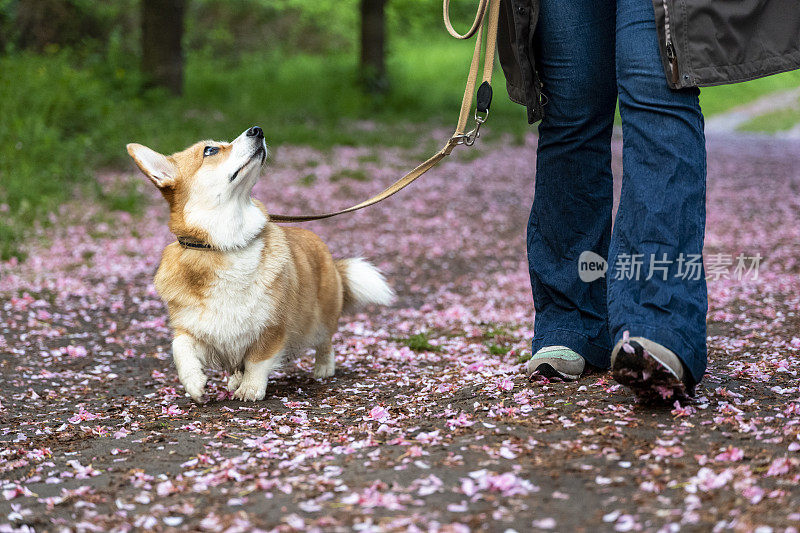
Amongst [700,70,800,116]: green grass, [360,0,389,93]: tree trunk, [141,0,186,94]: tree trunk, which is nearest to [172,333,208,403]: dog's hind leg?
[141,0,186,94]: tree trunk

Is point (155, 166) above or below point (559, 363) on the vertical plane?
above

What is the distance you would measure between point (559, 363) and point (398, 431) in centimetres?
80

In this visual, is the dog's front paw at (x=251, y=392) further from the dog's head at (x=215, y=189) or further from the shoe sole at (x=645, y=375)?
the shoe sole at (x=645, y=375)

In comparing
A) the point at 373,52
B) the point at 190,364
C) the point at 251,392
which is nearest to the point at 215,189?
the point at 190,364

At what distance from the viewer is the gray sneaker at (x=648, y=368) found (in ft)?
8.64

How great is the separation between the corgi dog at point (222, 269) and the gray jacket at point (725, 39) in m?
1.86

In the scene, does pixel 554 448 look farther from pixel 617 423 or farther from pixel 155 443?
pixel 155 443

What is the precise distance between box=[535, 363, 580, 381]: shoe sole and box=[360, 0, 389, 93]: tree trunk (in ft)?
50.0

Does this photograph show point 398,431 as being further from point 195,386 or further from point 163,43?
point 163,43

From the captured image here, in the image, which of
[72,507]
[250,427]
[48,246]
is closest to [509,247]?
[48,246]

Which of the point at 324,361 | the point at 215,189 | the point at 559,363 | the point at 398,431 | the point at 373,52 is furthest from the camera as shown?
the point at 373,52

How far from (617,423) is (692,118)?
3.50 feet

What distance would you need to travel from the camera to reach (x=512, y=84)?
358cm

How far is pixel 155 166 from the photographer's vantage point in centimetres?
375
